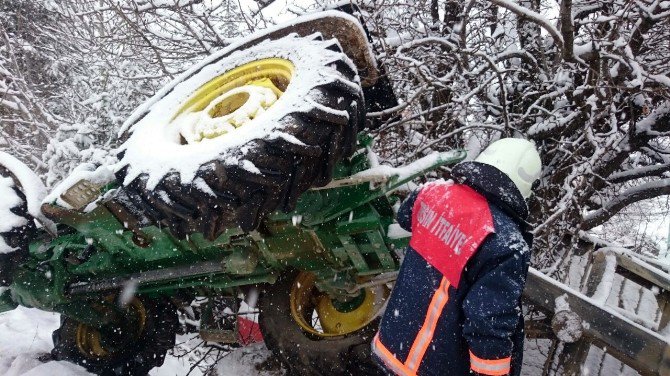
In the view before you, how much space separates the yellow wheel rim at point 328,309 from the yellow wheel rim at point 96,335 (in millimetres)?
1225

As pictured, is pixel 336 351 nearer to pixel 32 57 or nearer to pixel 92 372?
pixel 92 372

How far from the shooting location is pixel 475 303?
1731 mm

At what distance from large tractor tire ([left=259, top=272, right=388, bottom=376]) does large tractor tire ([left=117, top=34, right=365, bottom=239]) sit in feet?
3.38

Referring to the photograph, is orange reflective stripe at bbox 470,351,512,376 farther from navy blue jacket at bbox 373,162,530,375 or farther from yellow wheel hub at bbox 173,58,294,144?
yellow wheel hub at bbox 173,58,294,144

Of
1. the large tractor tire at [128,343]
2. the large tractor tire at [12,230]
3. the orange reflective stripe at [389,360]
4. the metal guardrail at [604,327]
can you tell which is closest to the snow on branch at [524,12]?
the metal guardrail at [604,327]

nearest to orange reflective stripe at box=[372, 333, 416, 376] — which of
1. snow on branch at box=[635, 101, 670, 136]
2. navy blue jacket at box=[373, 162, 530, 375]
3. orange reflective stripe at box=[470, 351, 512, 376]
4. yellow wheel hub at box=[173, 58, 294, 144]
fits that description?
navy blue jacket at box=[373, 162, 530, 375]

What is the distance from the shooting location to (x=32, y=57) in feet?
42.0

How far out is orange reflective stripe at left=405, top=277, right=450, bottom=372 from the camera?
1.90 m

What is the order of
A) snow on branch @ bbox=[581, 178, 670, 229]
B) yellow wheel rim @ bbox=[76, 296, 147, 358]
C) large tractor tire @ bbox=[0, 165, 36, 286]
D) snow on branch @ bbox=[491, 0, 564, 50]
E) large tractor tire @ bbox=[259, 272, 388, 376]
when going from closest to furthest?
large tractor tire @ bbox=[259, 272, 388, 376], large tractor tire @ bbox=[0, 165, 36, 286], snow on branch @ bbox=[491, 0, 564, 50], yellow wheel rim @ bbox=[76, 296, 147, 358], snow on branch @ bbox=[581, 178, 670, 229]

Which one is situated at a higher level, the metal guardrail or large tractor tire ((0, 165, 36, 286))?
large tractor tire ((0, 165, 36, 286))

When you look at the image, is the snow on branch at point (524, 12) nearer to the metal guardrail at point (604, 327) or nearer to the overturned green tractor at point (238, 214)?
the overturned green tractor at point (238, 214)

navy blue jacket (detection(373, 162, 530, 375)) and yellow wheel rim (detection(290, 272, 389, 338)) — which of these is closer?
navy blue jacket (detection(373, 162, 530, 375))

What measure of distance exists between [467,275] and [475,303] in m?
0.14

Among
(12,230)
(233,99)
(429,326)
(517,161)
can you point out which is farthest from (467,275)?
(12,230)
